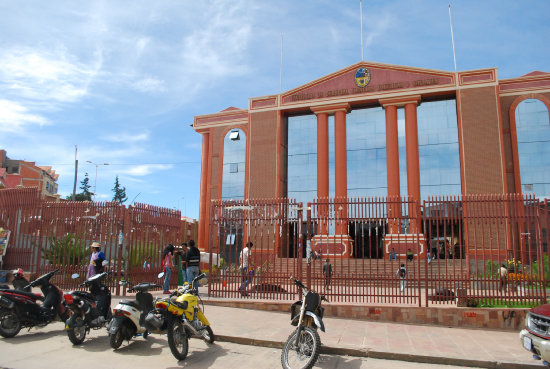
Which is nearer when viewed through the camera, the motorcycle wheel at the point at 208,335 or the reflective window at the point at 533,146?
the motorcycle wheel at the point at 208,335

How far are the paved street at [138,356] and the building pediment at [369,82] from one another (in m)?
24.3

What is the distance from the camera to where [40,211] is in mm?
12727

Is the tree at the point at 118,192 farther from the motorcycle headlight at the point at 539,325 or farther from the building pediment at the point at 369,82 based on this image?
the motorcycle headlight at the point at 539,325

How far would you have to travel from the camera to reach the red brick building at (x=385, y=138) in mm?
25234

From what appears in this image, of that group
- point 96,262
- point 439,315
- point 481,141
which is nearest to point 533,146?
point 481,141

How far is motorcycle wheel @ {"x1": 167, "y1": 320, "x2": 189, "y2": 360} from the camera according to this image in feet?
18.5

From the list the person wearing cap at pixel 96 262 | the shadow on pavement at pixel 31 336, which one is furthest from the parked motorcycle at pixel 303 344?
the person wearing cap at pixel 96 262

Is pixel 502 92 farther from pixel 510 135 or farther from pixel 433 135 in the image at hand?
pixel 433 135

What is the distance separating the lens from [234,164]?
32.0m

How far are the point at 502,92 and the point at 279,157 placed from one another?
49.3 ft

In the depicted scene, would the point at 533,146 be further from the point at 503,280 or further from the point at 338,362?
the point at 338,362

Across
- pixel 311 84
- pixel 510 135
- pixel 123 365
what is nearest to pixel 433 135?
pixel 510 135

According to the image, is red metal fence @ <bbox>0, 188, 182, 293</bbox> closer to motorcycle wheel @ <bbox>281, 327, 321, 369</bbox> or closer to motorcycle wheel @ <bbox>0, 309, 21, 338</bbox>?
motorcycle wheel @ <bbox>0, 309, 21, 338</bbox>

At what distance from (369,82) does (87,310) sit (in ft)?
83.7
